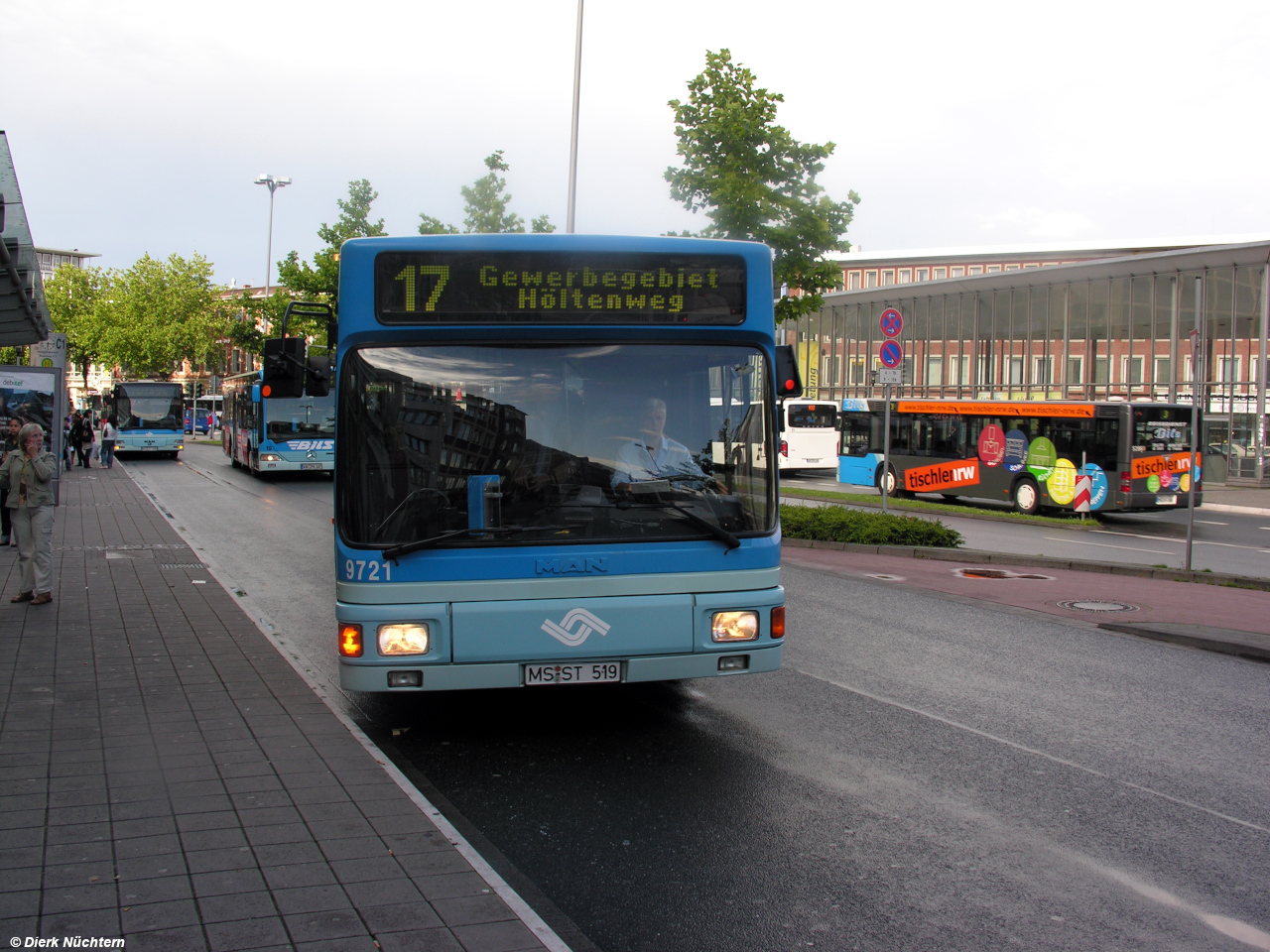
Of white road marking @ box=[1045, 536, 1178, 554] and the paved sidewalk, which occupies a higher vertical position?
the paved sidewalk

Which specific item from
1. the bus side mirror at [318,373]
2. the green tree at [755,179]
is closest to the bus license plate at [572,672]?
the bus side mirror at [318,373]

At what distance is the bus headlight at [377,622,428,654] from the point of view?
5293 mm

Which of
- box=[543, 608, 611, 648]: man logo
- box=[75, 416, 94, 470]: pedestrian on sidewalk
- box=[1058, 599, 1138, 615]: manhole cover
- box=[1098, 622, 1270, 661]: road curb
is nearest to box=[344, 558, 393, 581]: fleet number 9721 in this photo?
box=[543, 608, 611, 648]: man logo

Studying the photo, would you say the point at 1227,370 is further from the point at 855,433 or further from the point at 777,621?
the point at 777,621

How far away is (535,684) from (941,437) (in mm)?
22905

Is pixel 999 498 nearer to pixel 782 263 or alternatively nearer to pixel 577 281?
pixel 782 263

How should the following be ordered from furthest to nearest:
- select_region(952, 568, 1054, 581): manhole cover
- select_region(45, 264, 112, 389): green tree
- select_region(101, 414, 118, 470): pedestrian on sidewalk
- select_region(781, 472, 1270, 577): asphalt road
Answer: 1. select_region(45, 264, 112, 389): green tree
2. select_region(101, 414, 118, 470): pedestrian on sidewalk
3. select_region(781, 472, 1270, 577): asphalt road
4. select_region(952, 568, 1054, 581): manhole cover

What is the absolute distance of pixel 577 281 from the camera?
553cm

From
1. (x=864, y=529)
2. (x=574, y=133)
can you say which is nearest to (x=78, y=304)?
(x=574, y=133)

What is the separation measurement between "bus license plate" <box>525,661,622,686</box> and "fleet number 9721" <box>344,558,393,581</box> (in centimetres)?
84

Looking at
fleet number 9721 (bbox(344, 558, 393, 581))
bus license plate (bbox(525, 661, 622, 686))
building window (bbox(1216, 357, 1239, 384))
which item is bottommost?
bus license plate (bbox(525, 661, 622, 686))

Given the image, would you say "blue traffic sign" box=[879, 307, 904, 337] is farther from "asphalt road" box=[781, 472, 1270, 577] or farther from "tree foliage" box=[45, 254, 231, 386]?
"tree foliage" box=[45, 254, 231, 386]

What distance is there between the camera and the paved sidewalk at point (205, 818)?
351cm

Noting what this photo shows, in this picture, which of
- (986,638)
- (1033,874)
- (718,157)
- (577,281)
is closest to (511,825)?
(1033,874)
